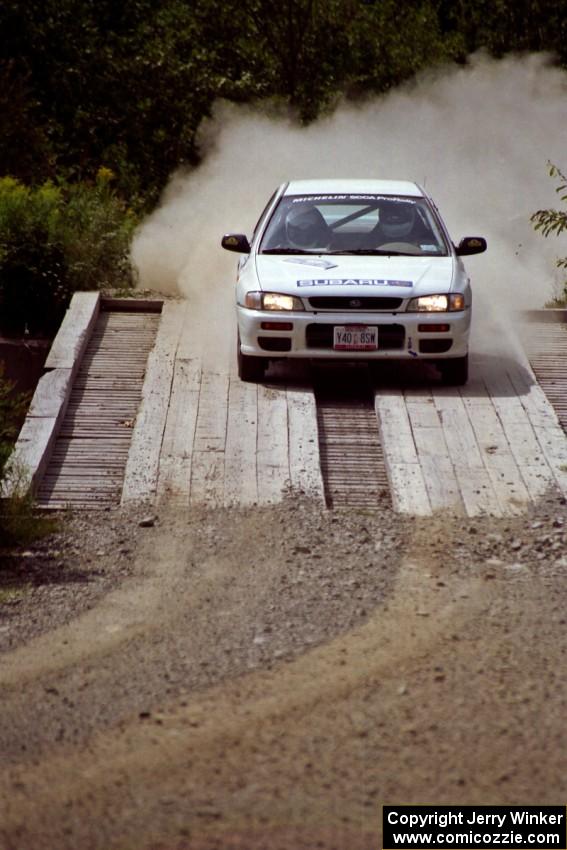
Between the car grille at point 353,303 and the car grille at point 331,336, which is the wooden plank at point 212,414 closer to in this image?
the car grille at point 331,336

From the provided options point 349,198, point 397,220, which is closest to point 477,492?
point 397,220

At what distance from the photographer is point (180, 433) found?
35.8ft

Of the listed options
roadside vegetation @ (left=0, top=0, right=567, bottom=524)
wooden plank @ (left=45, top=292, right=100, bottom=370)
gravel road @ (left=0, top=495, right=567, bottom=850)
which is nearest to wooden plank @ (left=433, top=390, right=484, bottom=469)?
gravel road @ (left=0, top=495, right=567, bottom=850)

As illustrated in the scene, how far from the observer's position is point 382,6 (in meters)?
28.0

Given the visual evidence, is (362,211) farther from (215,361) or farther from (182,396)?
(182,396)

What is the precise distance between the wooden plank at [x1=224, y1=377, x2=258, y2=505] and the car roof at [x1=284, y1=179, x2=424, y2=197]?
223cm

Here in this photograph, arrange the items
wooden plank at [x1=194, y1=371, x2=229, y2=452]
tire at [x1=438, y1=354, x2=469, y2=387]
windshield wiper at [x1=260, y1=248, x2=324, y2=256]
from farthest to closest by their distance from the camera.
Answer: windshield wiper at [x1=260, y1=248, x2=324, y2=256], tire at [x1=438, y1=354, x2=469, y2=387], wooden plank at [x1=194, y1=371, x2=229, y2=452]

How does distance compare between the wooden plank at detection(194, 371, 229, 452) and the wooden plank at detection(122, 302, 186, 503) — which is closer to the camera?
the wooden plank at detection(122, 302, 186, 503)

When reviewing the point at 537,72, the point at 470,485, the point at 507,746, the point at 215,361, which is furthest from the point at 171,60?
the point at 507,746

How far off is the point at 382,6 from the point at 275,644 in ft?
75.5

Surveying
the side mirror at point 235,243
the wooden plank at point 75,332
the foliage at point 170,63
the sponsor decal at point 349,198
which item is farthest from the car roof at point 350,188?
the foliage at point 170,63

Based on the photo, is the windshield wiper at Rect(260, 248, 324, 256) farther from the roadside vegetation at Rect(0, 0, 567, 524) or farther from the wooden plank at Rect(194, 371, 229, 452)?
the roadside vegetation at Rect(0, 0, 567, 524)

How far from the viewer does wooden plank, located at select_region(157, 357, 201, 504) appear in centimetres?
987

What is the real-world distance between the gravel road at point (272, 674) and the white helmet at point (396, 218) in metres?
4.17
